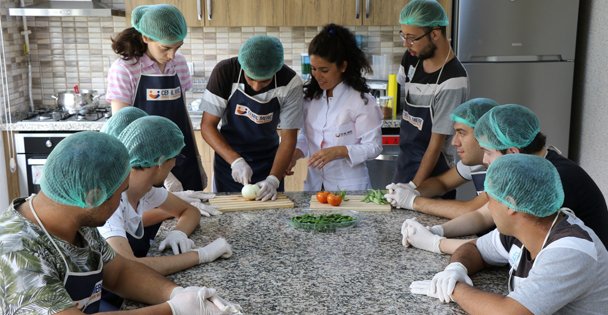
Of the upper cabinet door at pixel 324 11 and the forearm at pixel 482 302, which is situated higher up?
the upper cabinet door at pixel 324 11

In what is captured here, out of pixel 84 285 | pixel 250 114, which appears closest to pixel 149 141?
pixel 84 285

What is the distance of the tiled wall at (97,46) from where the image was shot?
497cm

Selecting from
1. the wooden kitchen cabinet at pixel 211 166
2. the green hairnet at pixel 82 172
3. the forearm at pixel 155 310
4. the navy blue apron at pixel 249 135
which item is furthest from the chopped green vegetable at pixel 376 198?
the wooden kitchen cabinet at pixel 211 166

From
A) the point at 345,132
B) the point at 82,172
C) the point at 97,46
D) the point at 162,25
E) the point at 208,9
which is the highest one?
the point at 208,9

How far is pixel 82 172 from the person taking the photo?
4.96ft

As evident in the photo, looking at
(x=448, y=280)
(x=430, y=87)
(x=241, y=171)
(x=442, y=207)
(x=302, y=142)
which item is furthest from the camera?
(x=302, y=142)

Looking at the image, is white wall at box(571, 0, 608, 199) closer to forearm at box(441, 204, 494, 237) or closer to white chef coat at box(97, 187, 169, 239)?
forearm at box(441, 204, 494, 237)

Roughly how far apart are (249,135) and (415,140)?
2.84 ft

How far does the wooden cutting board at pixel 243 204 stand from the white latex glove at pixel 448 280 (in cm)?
98

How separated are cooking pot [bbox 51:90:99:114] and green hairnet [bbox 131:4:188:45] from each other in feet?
6.07

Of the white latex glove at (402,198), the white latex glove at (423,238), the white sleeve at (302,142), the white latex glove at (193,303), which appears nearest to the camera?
the white latex glove at (193,303)

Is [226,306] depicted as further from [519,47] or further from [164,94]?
[519,47]

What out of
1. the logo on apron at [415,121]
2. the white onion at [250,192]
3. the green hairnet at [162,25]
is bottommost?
the white onion at [250,192]

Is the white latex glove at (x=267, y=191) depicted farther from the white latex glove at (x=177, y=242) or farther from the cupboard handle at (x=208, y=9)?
the cupboard handle at (x=208, y=9)
